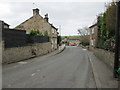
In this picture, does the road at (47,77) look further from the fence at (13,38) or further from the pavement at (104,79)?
the fence at (13,38)

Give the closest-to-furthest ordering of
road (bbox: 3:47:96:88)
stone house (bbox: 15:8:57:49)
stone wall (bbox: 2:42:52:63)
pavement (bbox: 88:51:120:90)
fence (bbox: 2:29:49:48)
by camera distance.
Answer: pavement (bbox: 88:51:120:90) < road (bbox: 3:47:96:88) < stone wall (bbox: 2:42:52:63) < fence (bbox: 2:29:49:48) < stone house (bbox: 15:8:57:49)

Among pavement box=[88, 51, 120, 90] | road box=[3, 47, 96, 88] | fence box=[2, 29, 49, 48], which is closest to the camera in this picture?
pavement box=[88, 51, 120, 90]

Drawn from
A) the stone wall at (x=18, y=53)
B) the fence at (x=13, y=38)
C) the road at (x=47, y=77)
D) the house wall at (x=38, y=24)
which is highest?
the house wall at (x=38, y=24)

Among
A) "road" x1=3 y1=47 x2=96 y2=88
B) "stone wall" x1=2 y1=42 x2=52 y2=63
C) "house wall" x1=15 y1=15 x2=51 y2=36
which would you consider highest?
"house wall" x1=15 y1=15 x2=51 y2=36

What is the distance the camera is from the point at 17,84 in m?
7.91

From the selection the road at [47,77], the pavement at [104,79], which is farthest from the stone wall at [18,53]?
the pavement at [104,79]

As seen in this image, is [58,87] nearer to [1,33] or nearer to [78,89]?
[78,89]

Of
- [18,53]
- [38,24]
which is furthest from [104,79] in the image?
[38,24]

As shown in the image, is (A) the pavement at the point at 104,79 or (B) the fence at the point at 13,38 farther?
(B) the fence at the point at 13,38

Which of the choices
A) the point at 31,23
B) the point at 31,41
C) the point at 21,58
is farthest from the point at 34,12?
the point at 21,58

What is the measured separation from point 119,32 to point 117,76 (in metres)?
2.57

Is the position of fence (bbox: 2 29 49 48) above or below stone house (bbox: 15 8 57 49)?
below

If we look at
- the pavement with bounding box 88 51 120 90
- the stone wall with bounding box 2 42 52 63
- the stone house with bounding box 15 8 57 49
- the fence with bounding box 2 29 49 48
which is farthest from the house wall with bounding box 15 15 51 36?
the pavement with bounding box 88 51 120 90

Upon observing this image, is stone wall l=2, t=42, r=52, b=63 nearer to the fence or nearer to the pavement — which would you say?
the fence
